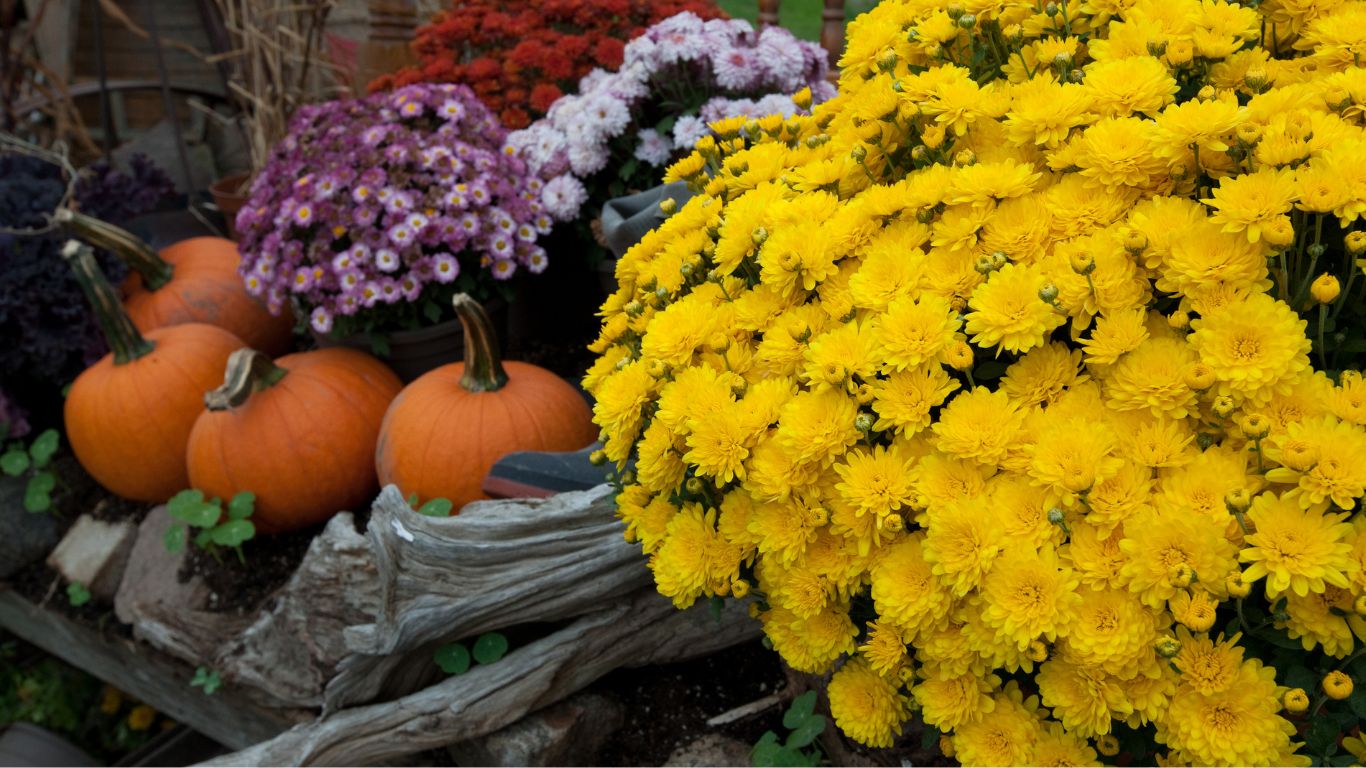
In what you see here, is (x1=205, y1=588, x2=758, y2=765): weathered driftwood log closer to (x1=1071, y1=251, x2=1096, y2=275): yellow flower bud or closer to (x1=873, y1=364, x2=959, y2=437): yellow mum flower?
(x1=873, y1=364, x2=959, y2=437): yellow mum flower

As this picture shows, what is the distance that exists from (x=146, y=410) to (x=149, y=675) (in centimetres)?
77

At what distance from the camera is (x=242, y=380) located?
233 cm

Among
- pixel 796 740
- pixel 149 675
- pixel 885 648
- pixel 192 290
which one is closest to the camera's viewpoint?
pixel 885 648

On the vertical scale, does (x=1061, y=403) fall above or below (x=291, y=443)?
above

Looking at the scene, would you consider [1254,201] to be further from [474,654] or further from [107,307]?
[107,307]

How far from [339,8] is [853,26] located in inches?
151

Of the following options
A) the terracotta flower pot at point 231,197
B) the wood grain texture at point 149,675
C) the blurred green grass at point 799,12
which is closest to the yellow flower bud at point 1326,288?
the wood grain texture at point 149,675

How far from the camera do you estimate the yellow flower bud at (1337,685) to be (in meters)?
0.86

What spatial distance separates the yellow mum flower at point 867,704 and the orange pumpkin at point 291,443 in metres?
1.78

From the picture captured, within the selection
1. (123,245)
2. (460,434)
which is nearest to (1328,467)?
(460,434)

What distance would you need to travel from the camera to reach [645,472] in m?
1.12

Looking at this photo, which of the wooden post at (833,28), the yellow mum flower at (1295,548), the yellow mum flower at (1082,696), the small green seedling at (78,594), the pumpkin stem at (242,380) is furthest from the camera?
the wooden post at (833,28)

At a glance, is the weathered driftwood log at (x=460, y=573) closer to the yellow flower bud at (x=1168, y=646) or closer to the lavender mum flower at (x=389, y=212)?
the lavender mum flower at (x=389, y=212)

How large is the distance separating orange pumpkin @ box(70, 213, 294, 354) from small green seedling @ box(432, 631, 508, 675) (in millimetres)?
1737
